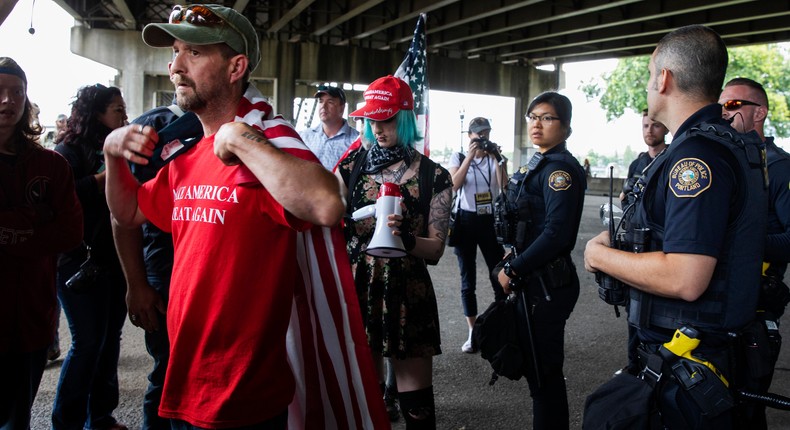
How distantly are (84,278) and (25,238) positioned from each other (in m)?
0.86

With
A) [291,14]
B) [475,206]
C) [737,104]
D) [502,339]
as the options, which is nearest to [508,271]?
[502,339]

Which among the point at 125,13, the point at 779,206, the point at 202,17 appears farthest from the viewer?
the point at 125,13

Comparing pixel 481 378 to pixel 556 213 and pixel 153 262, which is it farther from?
pixel 153 262

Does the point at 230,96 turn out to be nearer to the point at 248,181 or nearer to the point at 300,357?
the point at 248,181

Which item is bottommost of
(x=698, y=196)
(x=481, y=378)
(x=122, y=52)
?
(x=481, y=378)

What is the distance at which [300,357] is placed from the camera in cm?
230

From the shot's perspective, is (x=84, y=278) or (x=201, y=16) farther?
(x=84, y=278)

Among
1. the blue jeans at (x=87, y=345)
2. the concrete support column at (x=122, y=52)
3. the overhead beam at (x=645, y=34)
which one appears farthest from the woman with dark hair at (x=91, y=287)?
the concrete support column at (x=122, y=52)

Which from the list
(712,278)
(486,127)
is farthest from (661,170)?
(486,127)

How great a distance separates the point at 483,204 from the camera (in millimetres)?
6238

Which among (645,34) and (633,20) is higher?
(645,34)

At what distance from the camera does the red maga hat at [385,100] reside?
348 centimetres

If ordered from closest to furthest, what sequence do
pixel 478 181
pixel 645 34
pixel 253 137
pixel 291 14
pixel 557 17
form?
1. pixel 253 137
2. pixel 478 181
3. pixel 557 17
4. pixel 291 14
5. pixel 645 34

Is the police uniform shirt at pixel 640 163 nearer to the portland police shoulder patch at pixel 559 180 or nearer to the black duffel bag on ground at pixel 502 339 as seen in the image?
the portland police shoulder patch at pixel 559 180
